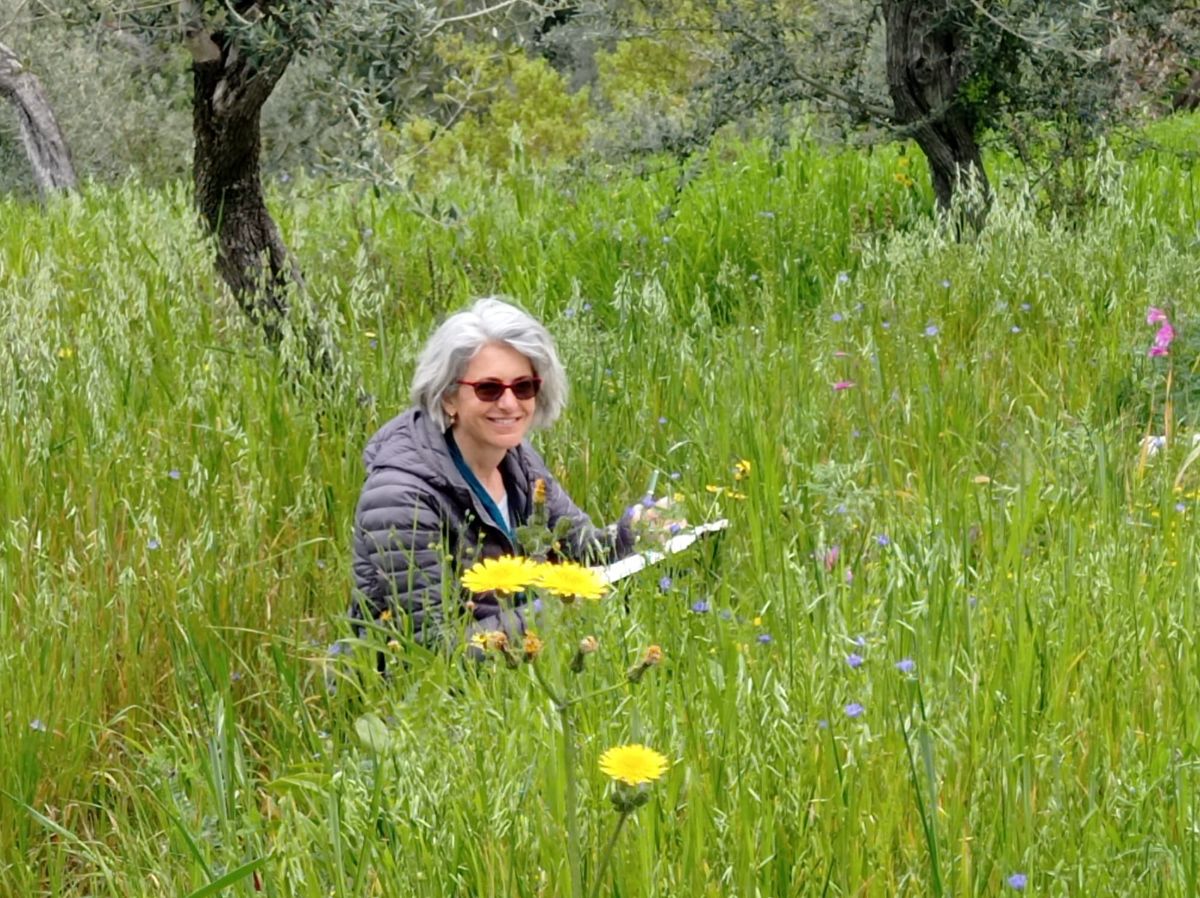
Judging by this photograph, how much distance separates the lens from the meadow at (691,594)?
188 cm

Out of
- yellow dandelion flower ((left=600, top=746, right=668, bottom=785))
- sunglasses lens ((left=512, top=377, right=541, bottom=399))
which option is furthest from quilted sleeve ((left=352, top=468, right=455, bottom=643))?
yellow dandelion flower ((left=600, top=746, right=668, bottom=785))

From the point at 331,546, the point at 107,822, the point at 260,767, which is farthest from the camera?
the point at 331,546

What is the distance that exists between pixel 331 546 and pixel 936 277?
8.13 feet

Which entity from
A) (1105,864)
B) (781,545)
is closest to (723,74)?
(781,545)

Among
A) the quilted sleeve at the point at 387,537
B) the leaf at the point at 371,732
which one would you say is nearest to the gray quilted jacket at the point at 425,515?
the quilted sleeve at the point at 387,537

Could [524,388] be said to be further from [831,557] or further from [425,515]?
[831,557]

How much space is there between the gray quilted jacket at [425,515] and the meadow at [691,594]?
0.65 feet

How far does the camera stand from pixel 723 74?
21.9ft

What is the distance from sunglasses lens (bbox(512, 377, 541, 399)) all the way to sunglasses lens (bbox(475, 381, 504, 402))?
42 millimetres

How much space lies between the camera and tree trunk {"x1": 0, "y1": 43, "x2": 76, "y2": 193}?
1329 cm

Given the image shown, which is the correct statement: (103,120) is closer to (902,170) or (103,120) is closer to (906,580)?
(902,170)

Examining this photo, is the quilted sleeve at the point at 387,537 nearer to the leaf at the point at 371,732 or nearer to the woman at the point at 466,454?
the woman at the point at 466,454

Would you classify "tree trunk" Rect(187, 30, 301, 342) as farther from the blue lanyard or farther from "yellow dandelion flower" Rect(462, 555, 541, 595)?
"yellow dandelion flower" Rect(462, 555, 541, 595)

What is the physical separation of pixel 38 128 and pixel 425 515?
1134cm
